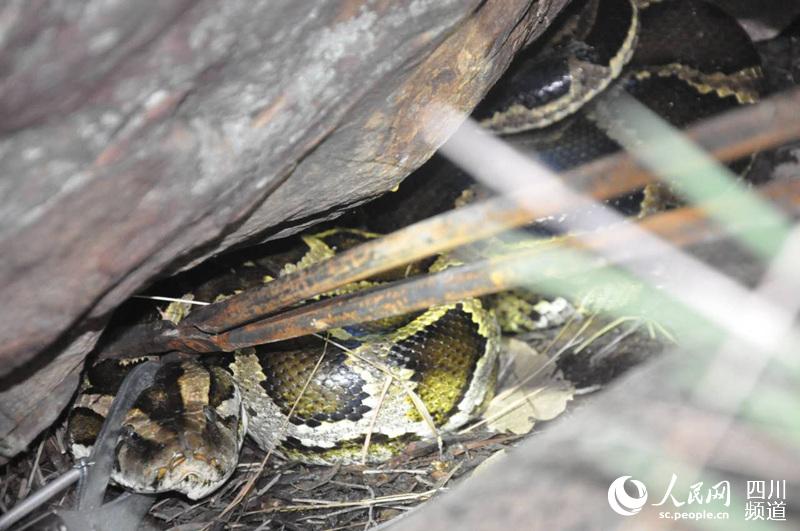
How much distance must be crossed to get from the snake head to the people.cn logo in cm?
167

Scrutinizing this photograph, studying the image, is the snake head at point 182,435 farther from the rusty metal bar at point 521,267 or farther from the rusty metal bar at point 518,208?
the rusty metal bar at point 521,267

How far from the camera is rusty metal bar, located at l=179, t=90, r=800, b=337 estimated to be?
1.44 m

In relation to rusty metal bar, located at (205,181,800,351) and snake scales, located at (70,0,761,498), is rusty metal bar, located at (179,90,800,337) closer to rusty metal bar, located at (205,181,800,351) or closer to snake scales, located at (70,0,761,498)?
rusty metal bar, located at (205,181,800,351)

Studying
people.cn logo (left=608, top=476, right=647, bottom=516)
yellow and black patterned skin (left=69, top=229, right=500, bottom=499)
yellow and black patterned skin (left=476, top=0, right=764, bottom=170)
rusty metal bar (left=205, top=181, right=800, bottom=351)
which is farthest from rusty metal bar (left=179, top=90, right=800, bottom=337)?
yellow and black patterned skin (left=476, top=0, right=764, bottom=170)

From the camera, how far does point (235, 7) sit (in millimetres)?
1525

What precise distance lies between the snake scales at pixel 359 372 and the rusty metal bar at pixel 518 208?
0.74 metres

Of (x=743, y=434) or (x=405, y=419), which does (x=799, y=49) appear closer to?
(x=405, y=419)

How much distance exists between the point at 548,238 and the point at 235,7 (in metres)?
2.30

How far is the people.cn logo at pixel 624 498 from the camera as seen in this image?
117 cm

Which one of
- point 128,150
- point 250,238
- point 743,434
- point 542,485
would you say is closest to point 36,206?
point 128,150

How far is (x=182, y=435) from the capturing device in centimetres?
256

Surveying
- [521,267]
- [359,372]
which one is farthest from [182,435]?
[521,267]

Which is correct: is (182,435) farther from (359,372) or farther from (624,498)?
(624,498)

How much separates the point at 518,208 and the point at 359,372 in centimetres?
143
